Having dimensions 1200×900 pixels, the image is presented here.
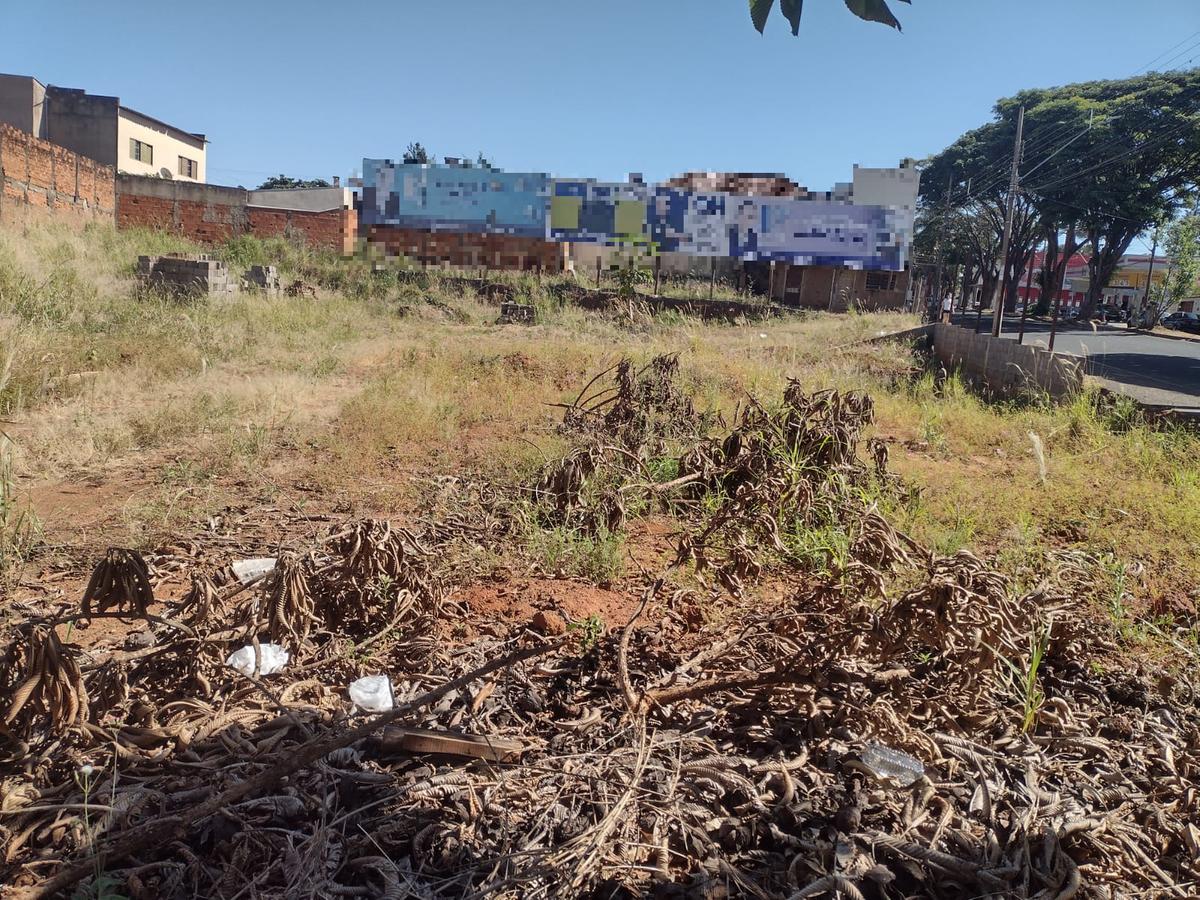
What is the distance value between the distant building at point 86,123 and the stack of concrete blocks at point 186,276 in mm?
18263

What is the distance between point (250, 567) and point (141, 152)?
33.9 metres

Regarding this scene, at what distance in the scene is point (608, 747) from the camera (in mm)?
2268

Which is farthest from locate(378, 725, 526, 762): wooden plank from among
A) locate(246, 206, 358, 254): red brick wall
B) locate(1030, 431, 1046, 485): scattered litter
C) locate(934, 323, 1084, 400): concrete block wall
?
locate(246, 206, 358, 254): red brick wall

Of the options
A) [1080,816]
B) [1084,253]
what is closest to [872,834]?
[1080,816]

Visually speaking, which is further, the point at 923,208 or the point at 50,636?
the point at 923,208

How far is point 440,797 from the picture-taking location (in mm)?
2025

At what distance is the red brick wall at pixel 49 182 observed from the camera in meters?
14.3

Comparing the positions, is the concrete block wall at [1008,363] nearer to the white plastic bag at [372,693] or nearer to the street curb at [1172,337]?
the white plastic bag at [372,693]

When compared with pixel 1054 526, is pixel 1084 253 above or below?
above

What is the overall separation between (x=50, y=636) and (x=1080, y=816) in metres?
2.71

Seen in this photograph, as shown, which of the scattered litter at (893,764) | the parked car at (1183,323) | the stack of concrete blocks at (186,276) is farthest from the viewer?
the parked car at (1183,323)

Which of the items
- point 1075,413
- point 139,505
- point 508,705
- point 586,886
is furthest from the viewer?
point 1075,413

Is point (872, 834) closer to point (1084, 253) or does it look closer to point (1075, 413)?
point (1075, 413)

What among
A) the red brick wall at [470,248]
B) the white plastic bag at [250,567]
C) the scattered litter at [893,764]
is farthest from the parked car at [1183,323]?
the white plastic bag at [250,567]
